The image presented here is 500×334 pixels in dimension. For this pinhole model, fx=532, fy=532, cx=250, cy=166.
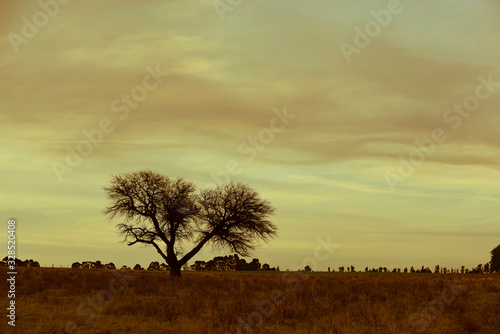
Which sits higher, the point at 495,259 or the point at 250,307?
the point at 495,259

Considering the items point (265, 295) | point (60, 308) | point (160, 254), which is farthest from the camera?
point (160, 254)

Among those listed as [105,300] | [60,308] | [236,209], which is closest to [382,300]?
[105,300]

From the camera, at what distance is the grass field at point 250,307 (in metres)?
16.5

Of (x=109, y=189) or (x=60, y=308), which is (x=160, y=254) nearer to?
(x=109, y=189)

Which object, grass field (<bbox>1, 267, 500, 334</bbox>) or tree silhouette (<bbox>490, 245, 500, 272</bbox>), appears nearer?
grass field (<bbox>1, 267, 500, 334</bbox>)

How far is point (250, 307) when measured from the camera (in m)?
20.0

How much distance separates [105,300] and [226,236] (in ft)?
69.6

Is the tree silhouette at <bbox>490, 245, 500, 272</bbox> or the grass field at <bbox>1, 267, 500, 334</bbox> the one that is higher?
the tree silhouette at <bbox>490, 245, 500, 272</bbox>

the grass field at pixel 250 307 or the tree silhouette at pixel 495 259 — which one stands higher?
the tree silhouette at pixel 495 259

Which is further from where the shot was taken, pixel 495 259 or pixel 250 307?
pixel 495 259

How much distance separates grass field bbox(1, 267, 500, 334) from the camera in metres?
16.5

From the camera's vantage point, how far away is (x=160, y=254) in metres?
41.8

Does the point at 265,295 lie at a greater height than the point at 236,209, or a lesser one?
lesser

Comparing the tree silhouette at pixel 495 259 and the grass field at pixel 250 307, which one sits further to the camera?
the tree silhouette at pixel 495 259
